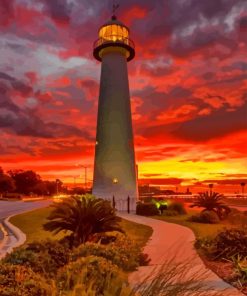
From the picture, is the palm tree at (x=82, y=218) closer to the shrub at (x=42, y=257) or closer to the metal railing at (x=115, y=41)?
the shrub at (x=42, y=257)

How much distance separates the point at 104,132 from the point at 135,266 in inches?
1018

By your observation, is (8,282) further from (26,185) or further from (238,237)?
(26,185)

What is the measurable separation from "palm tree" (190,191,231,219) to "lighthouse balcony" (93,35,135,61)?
50.0 ft

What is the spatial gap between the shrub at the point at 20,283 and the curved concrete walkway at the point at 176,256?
4.83ft

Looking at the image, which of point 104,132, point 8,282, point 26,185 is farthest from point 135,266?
point 26,185

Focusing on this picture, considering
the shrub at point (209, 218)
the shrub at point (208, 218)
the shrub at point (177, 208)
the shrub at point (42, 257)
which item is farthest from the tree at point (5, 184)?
the shrub at point (42, 257)

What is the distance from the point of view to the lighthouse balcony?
36.9m

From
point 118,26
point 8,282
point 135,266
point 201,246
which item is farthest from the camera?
point 118,26

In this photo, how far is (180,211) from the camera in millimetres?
32688

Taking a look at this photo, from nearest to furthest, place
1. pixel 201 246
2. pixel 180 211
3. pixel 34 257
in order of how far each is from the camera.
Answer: pixel 34 257
pixel 201 246
pixel 180 211

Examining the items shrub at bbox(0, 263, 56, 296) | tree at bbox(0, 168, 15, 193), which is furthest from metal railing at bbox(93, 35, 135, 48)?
tree at bbox(0, 168, 15, 193)

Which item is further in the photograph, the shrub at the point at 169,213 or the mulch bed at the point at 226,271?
the shrub at the point at 169,213

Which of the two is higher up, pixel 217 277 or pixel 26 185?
pixel 26 185

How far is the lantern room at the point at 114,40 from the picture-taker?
37031 mm
